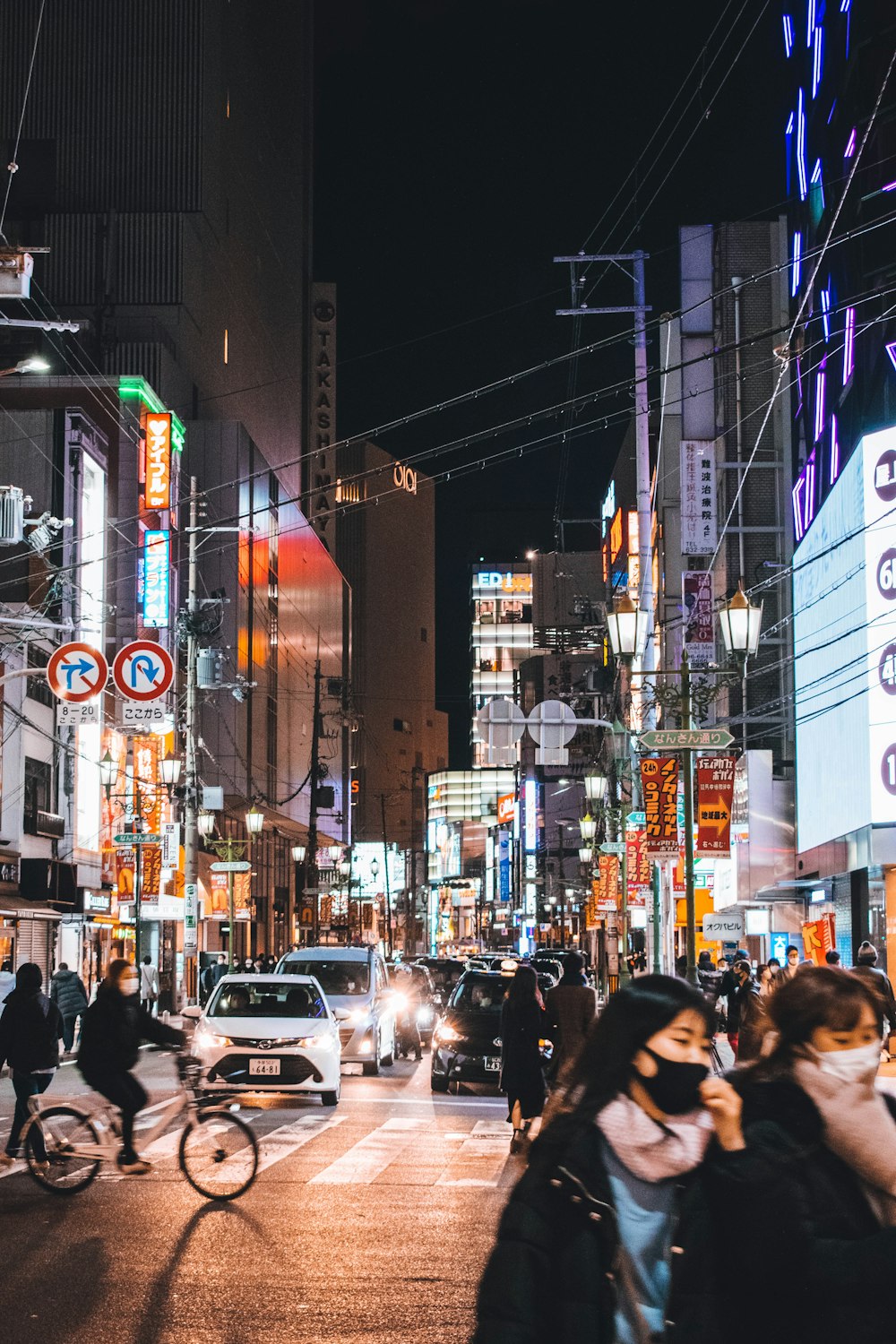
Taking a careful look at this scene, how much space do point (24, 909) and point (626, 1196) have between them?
128 feet

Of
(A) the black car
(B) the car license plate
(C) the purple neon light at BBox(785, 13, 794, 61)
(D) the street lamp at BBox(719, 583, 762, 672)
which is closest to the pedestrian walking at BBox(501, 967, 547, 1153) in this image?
(B) the car license plate

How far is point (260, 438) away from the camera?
324ft

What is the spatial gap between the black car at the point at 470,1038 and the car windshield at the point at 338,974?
12.1ft

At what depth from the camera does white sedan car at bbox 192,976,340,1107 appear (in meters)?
19.7

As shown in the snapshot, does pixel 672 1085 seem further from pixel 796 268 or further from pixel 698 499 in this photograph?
pixel 698 499

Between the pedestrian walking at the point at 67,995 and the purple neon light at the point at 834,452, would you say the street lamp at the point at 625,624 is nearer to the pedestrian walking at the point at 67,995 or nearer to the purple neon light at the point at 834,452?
the purple neon light at the point at 834,452

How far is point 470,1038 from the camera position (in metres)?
23.2

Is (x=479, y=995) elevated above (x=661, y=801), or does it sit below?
below

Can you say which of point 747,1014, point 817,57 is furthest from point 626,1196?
point 817,57

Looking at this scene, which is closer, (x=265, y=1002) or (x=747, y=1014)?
(x=747, y=1014)

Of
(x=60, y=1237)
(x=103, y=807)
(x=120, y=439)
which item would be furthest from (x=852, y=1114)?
(x=120, y=439)

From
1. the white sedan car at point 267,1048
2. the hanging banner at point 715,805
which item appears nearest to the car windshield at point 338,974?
the hanging banner at point 715,805

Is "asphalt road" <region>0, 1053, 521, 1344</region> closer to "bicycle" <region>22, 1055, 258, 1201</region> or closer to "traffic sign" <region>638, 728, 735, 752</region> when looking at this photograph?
"bicycle" <region>22, 1055, 258, 1201</region>

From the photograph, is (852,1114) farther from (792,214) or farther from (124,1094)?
(792,214)
